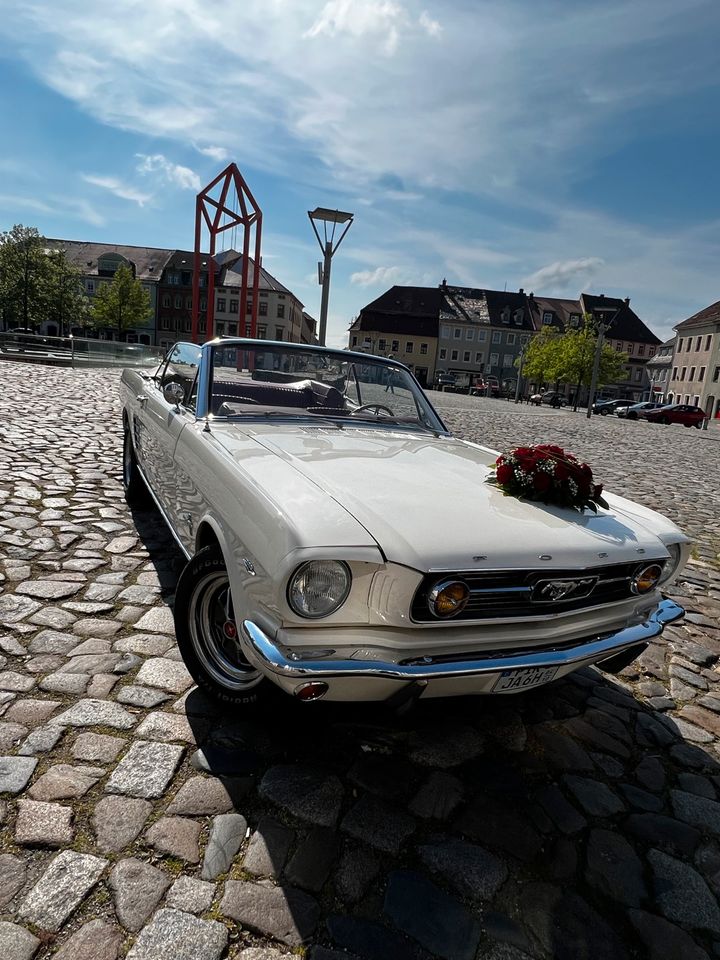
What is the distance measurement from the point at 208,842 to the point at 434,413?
312 centimetres

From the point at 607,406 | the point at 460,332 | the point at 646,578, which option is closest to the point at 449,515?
the point at 646,578

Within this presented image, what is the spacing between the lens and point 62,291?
51.2m

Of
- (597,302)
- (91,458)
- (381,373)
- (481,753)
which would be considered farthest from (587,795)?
(597,302)

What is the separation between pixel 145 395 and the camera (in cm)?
495

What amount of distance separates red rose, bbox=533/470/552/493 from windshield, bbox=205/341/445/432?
5.19 feet

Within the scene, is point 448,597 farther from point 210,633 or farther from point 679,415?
point 679,415

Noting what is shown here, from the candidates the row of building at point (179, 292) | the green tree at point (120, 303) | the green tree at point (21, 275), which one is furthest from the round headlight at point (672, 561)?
the row of building at point (179, 292)

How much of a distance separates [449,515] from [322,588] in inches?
24.3

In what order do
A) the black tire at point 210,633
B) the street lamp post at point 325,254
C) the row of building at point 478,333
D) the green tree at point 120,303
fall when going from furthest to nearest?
the row of building at point 478,333
the green tree at point 120,303
the street lamp post at point 325,254
the black tire at point 210,633

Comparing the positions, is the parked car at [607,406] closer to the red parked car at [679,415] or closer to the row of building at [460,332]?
the red parked car at [679,415]

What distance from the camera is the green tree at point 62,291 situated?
50.9m

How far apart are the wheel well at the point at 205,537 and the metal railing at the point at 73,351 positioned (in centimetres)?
2522

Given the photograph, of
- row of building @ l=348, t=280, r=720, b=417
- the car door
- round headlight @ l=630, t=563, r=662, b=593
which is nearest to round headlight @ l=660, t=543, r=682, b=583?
round headlight @ l=630, t=563, r=662, b=593

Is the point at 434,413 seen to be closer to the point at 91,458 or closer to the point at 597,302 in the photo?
the point at 91,458
